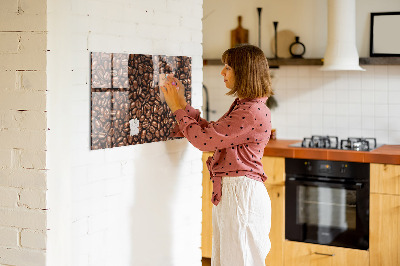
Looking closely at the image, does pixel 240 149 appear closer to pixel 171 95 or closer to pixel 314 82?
pixel 171 95

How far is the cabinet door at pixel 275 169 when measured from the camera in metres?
4.36

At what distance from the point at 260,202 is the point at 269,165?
5.26ft

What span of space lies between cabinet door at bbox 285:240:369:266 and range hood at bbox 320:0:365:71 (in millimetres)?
1326

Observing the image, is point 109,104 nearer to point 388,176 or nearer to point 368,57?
point 388,176

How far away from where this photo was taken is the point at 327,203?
14.0ft

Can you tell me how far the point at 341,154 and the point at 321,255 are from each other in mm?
763

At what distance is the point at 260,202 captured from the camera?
2.80 m

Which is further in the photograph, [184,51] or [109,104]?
[184,51]

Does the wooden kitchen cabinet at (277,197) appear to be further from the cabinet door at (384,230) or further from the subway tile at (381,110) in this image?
the subway tile at (381,110)

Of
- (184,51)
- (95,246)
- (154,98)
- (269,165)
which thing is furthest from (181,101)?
(269,165)

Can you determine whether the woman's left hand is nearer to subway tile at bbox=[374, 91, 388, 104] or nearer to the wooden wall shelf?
the wooden wall shelf

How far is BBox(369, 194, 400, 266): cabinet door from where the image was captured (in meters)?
4.00

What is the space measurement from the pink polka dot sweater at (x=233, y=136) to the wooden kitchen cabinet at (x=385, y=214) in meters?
1.48

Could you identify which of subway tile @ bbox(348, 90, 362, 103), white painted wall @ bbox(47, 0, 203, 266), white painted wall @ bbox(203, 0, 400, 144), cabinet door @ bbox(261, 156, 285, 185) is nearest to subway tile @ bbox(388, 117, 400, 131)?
white painted wall @ bbox(203, 0, 400, 144)
